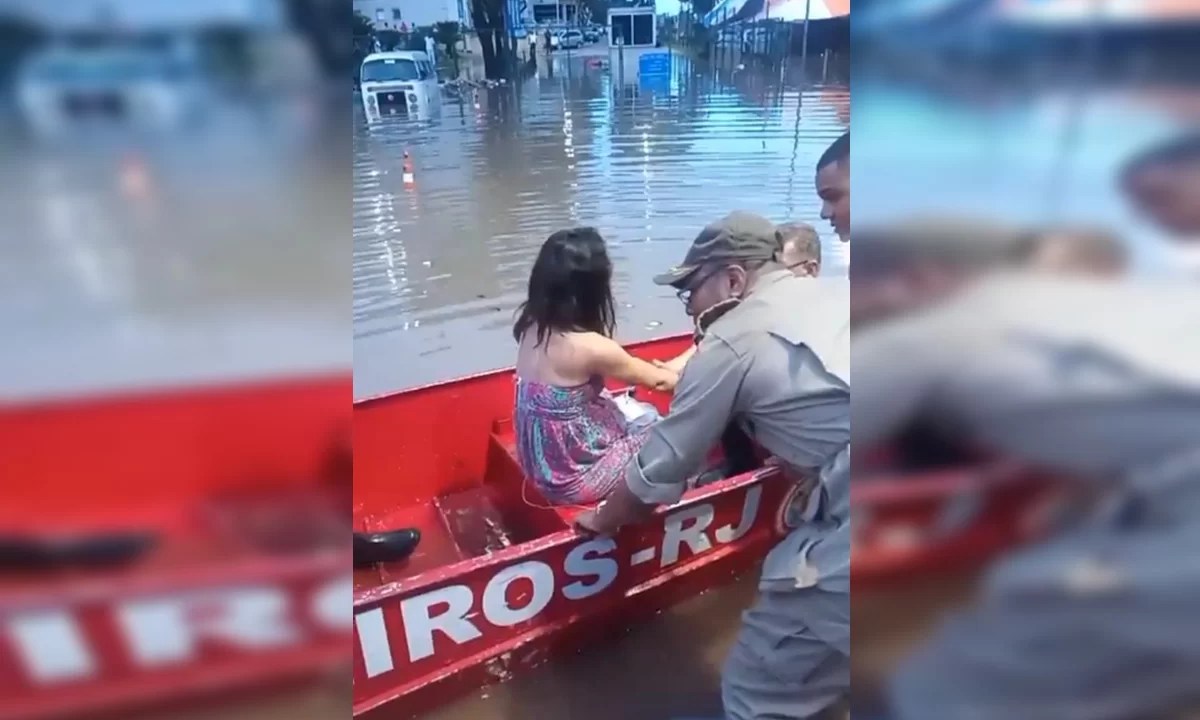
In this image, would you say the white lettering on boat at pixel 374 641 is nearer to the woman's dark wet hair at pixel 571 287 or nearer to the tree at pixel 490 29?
the woman's dark wet hair at pixel 571 287

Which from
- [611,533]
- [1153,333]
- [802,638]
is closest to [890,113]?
[1153,333]

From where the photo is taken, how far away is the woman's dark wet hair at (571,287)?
106 cm

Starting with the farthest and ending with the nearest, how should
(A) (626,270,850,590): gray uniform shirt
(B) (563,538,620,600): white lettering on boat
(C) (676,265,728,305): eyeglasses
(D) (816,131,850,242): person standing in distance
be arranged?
(B) (563,538,620,600): white lettering on boat
(C) (676,265,728,305): eyeglasses
(A) (626,270,850,590): gray uniform shirt
(D) (816,131,850,242): person standing in distance

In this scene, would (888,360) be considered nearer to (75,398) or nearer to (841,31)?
(841,31)

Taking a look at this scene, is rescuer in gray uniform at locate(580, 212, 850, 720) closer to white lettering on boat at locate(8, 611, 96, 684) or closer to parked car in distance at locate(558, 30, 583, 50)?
parked car in distance at locate(558, 30, 583, 50)

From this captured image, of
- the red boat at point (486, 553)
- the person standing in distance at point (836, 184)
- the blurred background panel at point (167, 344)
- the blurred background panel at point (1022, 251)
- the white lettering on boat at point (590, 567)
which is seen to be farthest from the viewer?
the white lettering on boat at point (590, 567)

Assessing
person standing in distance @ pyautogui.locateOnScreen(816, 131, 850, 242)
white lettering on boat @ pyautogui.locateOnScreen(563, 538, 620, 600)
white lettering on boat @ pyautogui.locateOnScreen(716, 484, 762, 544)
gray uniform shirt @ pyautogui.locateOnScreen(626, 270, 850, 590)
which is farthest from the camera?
white lettering on boat @ pyautogui.locateOnScreen(716, 484, 762, 544)

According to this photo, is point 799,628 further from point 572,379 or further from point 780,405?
point 572,379

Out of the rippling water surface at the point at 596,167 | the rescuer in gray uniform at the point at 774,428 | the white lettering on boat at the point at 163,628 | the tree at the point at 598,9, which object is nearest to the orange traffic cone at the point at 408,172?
the rippling water surface at the point at 596,167

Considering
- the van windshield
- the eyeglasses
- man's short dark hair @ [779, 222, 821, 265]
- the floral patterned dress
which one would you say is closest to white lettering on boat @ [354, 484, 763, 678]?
the floral patterned dress

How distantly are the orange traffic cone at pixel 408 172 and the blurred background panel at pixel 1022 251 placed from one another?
529 mm

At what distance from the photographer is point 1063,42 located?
40cm

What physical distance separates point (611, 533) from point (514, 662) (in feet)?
0.83

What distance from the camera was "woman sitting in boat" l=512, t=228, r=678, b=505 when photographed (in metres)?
1.12
